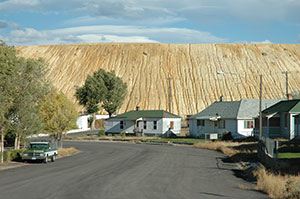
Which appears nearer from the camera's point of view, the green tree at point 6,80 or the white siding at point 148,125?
the green tree at point 6,80

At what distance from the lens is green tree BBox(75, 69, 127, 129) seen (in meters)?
88.8

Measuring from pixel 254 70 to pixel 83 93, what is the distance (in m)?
57.9

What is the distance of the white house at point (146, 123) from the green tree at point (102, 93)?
40.9ft

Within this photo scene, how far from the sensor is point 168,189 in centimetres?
1905

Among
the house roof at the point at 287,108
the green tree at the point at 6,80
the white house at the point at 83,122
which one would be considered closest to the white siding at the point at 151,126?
the house roof at the point at 287,108

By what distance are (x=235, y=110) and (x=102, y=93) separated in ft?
116

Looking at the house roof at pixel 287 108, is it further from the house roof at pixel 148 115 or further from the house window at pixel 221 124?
the house roof at pixel 148 115

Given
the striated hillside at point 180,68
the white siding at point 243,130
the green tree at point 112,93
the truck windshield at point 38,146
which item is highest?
the striated hillside at point 180,68

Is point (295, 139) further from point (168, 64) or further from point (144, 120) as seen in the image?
point (168, 64)

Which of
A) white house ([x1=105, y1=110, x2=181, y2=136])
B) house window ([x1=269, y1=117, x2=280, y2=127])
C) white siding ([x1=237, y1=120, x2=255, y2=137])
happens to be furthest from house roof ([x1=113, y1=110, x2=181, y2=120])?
house window ([x1=269, y1=117, x2=280, y2=127])

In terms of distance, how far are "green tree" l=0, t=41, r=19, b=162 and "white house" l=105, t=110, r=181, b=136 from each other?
121 feet

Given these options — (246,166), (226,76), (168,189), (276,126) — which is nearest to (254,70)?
(226,76)

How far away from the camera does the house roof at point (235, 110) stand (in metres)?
60.3

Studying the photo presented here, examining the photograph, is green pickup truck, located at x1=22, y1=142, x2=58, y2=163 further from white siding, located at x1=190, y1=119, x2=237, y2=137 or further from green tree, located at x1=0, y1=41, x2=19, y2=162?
white siding, located at x1=190, y1=119, x2=237, y2=137
